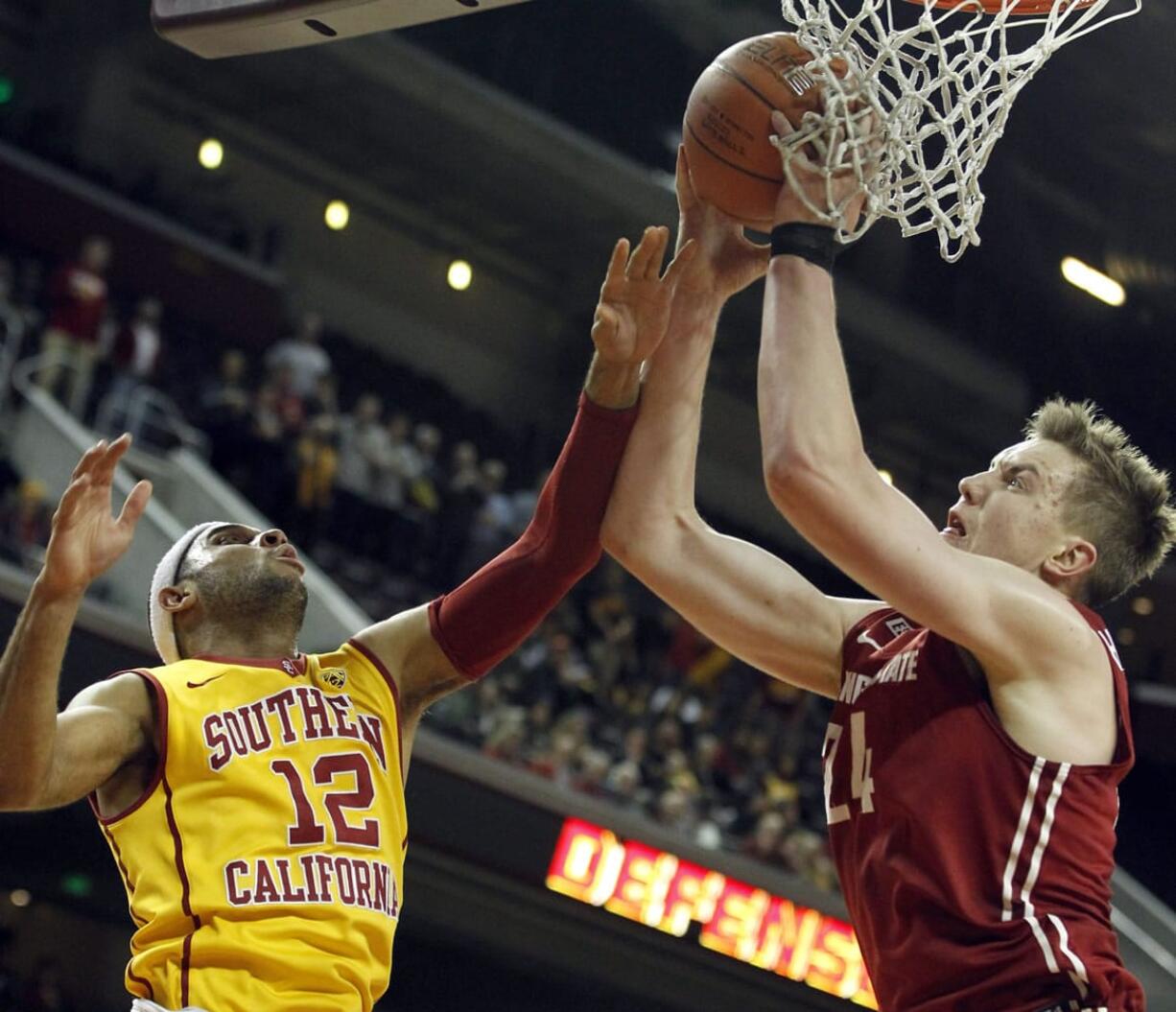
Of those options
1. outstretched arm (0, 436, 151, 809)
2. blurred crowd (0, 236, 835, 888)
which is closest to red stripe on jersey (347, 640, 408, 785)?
outstretched arm (0, 436, 151, 809)

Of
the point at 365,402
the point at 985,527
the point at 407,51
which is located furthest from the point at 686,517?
the point at 407,51

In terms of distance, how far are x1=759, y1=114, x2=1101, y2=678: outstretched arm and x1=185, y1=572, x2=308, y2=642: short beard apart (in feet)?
3.46

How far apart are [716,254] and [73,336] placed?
353 inches

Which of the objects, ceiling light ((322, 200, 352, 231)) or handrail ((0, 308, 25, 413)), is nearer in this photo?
handrail ((0, 308, 25, 413))

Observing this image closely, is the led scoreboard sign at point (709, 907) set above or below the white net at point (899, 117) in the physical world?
below

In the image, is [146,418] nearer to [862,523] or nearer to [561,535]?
[561,535]

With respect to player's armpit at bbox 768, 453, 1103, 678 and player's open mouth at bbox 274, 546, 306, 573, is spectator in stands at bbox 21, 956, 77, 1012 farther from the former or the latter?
player's armpit at bbox 768, 453, 1103, 678

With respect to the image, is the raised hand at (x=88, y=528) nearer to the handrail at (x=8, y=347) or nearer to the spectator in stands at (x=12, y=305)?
the handrail at (x=8, y=347)

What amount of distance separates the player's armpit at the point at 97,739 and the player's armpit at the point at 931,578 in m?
1.15

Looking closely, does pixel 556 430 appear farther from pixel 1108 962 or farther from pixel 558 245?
pixel 1108 962

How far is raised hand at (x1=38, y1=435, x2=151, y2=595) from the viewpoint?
2568mm

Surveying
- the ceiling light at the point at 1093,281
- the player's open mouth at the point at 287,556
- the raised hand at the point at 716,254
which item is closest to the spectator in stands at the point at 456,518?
the ceiling light at the point at 1093,281

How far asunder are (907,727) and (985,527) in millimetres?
358

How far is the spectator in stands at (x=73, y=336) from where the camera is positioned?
1113 centimetres
